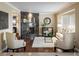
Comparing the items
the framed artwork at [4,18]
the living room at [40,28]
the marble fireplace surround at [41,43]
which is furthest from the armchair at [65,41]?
the framed artwork at [4,18]

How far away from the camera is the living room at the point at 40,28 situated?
149 inches

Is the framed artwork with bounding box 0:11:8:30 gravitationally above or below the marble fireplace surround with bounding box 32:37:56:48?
above

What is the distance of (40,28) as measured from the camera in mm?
4145

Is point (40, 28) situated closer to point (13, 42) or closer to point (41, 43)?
point (41, 43)

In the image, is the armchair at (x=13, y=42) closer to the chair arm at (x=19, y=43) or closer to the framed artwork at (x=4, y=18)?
the chair arm at (x=19, y=43)

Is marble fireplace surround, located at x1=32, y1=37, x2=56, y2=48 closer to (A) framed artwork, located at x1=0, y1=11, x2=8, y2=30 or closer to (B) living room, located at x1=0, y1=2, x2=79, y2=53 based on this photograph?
(B) living room, located at x1=0, y1=2, x2=79, y2=53

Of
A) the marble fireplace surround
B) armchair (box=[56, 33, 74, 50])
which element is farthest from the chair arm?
armchair (box=[56, 33, 74, 50])

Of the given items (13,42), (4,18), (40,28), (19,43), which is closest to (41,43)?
(40,28)

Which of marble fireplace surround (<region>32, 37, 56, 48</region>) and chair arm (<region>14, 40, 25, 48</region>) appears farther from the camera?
marble fireplace surround (<region>32, 37, 56, 48</region>)

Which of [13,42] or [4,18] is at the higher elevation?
[4,18]

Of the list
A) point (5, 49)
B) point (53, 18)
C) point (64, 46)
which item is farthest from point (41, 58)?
point (53, 18)

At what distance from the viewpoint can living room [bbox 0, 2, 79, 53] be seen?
378 centimetres

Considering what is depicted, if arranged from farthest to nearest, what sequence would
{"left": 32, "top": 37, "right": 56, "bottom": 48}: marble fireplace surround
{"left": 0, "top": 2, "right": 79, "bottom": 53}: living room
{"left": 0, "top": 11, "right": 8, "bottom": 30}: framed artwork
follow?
{"left": 32, "top": 37, "right": 56, "bottom": 48}: marble fireplace surround → {"left": 0, "top": 2, "right": 79, "bottom": 53}: living room → {"left": 0, "top": 11, "right": 8, "bottom": 30}: framed artwork

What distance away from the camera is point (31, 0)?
8.41ft
